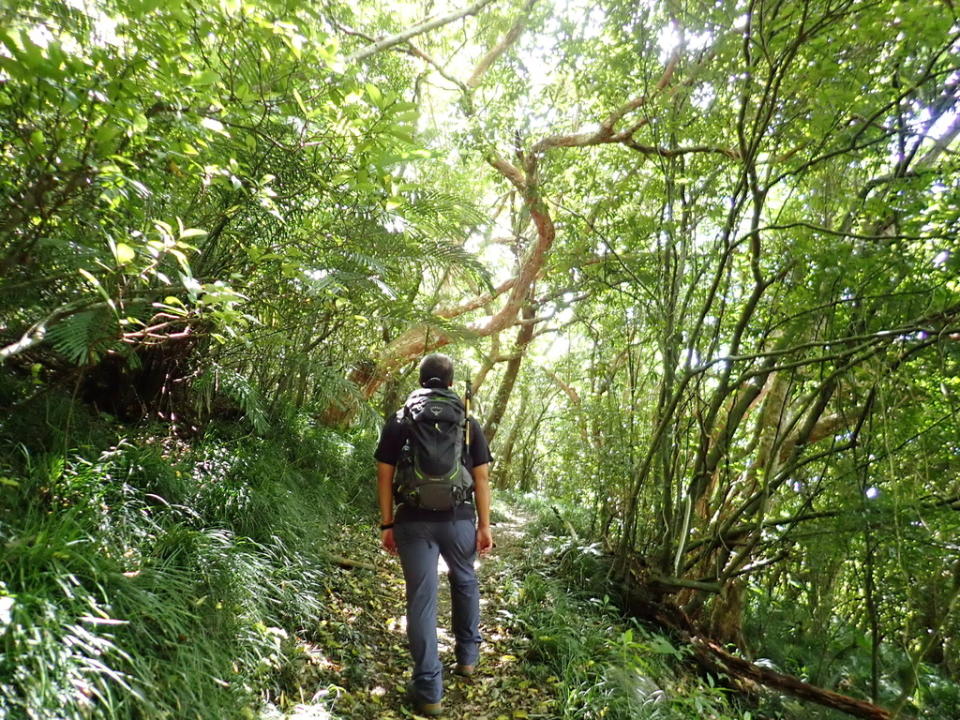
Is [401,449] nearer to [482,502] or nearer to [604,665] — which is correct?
[482,502]

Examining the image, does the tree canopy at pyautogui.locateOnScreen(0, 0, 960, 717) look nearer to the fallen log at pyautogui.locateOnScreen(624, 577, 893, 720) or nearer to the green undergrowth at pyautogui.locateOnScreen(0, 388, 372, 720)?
the fallen log at pyautogui.locateOnScreen(624, 577, 893, 720)

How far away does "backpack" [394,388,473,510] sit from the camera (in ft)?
10.2

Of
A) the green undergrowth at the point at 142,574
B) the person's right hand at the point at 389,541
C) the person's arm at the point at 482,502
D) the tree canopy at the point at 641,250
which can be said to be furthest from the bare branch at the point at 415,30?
the person's right hand at the point at 389,541

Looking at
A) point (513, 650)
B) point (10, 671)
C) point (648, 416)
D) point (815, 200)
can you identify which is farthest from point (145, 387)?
point (815, 200)

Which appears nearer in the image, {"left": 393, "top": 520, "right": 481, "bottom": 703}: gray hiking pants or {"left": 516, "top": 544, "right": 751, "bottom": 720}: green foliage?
{"left": 393, "top": 520, "right": 481, "bottom": 703}: gray hiking pants

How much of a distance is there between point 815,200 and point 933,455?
2.07 metres

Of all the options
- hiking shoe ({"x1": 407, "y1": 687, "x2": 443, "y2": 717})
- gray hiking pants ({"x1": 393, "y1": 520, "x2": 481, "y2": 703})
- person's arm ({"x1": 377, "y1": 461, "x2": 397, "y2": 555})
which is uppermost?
person's arm ({"x1": 377, "y1": 461, "x2": 397, "y2": 555})

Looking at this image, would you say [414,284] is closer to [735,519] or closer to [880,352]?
[735,519]

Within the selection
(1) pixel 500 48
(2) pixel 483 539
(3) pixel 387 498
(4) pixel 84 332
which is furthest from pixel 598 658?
(1) pixel 500 48

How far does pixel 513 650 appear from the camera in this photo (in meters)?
3.98

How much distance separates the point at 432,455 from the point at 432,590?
0.77 m

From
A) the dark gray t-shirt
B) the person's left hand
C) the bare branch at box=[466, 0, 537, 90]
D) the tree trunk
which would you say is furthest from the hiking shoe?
the tree trunk

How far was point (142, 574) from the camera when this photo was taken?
249 cm

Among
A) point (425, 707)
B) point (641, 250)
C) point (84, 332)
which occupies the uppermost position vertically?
point (641, 250)
